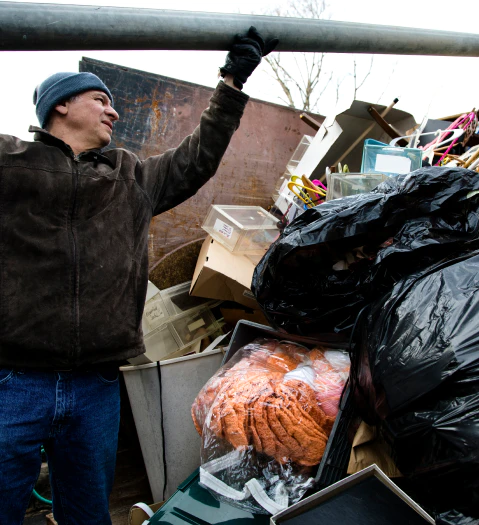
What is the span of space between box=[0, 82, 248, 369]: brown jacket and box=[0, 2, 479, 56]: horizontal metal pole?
0.54 metres

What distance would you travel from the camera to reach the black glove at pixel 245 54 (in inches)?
40.8

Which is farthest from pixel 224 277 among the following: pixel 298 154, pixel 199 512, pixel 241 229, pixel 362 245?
pixel 298 154

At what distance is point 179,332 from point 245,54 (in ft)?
5.49

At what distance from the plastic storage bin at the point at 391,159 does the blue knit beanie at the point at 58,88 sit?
1264mm

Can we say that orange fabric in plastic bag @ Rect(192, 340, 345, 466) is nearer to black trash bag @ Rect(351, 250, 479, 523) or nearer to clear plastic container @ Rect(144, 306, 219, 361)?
black trash bag @ Rect(351, 250, 479, 523)

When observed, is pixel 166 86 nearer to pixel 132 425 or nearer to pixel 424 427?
pixel 132 425

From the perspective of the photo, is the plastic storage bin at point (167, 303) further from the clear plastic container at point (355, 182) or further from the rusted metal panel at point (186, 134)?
the clear plastic container at point (355, 182)

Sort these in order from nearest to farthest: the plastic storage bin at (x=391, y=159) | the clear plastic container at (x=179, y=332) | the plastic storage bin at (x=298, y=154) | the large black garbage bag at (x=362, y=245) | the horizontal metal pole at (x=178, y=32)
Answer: the horizontal metal pole at (x=178, y=32) < the large black garbage bag at (x=362, y=245) < the plastic storage bin at (x=391, y=159) < the clear plastic container at (x=179, y=332) < the plastic storage bin at (x=298, y=154)

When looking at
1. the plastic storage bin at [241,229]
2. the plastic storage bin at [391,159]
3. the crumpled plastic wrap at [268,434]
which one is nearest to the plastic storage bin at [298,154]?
the plastic storage bin at [241,229]

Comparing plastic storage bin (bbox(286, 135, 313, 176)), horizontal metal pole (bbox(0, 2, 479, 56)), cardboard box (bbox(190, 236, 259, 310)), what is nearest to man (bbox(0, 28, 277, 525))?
horizontal metal pole (bbox(0, 2, 479, 56))

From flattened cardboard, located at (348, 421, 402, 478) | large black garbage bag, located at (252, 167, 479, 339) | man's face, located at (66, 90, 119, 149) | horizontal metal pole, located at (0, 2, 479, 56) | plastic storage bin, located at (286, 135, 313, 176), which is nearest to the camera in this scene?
horizontal metal pole, located at (0, 2, 479, 56)

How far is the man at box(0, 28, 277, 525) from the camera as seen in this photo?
1356 mm

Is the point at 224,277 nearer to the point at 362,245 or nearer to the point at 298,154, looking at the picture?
the point at 362,245

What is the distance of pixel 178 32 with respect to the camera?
3.10 ft
